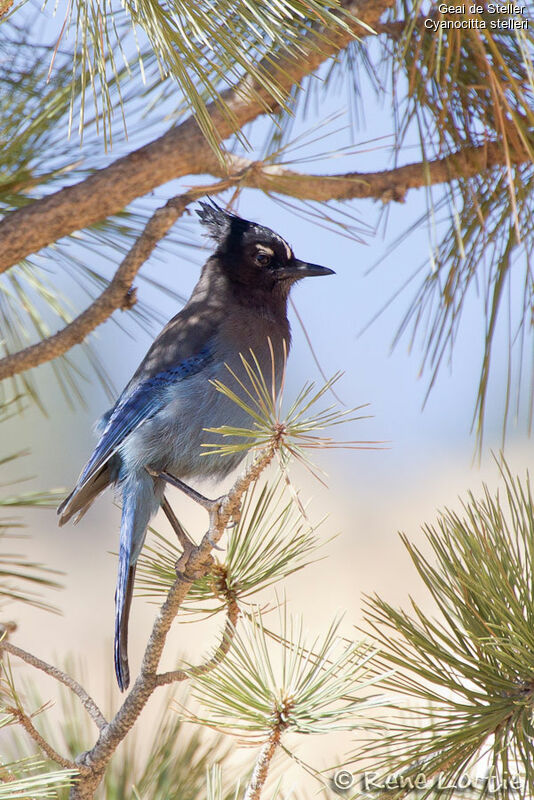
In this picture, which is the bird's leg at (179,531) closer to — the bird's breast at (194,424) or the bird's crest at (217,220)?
the bird's breast at (194,424)

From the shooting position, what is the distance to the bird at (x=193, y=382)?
1.99 m

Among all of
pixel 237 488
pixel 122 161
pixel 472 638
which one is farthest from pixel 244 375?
pixel 472 638

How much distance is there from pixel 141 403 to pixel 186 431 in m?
0.15

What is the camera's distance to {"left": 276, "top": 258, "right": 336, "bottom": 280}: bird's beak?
212cm

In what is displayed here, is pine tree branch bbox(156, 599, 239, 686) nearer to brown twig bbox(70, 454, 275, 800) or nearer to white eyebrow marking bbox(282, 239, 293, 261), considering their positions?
brown twig bbox(70, 454, 275, 800)

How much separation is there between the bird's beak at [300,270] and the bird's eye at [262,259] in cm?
4

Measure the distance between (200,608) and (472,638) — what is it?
0.59 meters

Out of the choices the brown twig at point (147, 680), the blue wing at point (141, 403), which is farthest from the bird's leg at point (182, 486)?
the brown twig at point (147, 680)

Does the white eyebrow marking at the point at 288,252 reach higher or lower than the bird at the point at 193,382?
higher

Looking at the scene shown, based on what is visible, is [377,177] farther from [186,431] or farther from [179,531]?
[179,531]

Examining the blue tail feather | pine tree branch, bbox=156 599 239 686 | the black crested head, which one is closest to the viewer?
pine tree branch, bbox=156 599 239 686

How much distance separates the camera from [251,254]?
2.26 meters

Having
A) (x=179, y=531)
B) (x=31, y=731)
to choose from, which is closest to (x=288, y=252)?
(x=179, y=531)

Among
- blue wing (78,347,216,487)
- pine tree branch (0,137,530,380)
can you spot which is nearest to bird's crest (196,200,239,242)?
blue wing (78,347,216,487)
